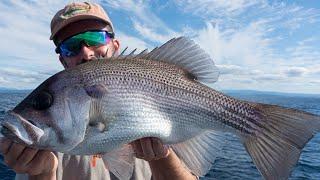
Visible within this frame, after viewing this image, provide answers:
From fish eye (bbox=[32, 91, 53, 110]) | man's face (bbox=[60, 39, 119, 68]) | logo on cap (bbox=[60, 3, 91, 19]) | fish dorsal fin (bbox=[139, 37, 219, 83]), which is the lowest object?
fish eye (bbox=[32, 91, 53, 110])

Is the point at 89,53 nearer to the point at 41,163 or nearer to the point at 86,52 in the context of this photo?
the point at 86,52

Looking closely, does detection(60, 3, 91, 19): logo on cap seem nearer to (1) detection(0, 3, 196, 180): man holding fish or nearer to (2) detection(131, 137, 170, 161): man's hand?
(1) detection(0, 3, 196, 180): man holding fish

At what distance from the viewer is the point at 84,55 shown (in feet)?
19.6

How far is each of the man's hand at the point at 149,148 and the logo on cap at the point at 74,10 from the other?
2.77 metres

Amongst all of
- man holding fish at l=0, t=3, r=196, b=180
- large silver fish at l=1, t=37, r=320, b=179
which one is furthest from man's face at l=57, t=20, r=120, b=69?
large silver fish at l=1, t=37, r=320, b=179

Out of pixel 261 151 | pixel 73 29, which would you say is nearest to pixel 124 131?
pixel 261 151

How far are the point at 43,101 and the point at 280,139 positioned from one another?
2.25 metres

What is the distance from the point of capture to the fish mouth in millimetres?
3740

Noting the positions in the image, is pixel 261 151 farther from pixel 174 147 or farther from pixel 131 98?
pixel 131 98

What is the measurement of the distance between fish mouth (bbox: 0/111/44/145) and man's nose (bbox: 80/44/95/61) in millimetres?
2309

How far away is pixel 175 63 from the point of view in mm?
4367

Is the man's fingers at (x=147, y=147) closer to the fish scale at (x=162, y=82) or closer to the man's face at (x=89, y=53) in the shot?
the fish scale at (x=162, y=82)

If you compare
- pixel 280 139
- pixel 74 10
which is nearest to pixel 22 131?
pixel 280 139

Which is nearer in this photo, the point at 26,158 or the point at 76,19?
the point at 26,158
